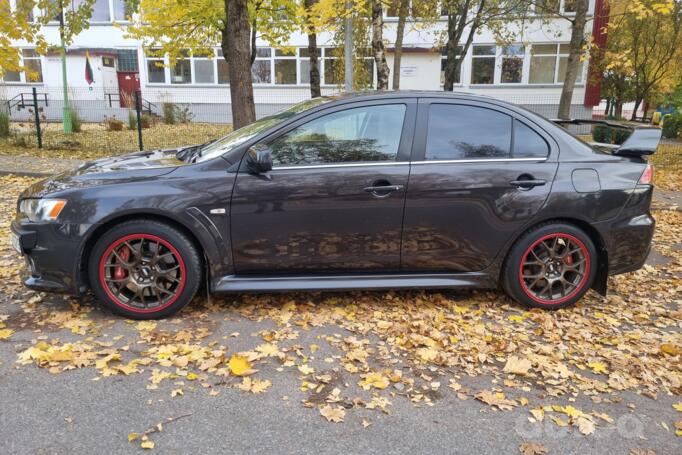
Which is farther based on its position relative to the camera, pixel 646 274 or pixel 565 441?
pixel 646 274

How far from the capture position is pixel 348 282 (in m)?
4.10

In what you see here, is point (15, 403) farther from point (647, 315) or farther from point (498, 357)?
point (647, 315)

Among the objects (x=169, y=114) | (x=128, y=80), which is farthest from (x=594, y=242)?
(x=128, y=80)

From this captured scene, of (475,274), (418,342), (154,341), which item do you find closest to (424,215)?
(475,274)

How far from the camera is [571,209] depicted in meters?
4.15

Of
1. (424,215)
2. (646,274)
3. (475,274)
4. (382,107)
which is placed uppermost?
(382,107)

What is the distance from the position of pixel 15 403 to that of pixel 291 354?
1.58 metres

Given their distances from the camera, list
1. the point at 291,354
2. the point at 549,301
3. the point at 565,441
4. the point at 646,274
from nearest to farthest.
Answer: the point at 565,441
the point at 291,354
the point at 549,301
the point at 646,274

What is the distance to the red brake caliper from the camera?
3.88 meters

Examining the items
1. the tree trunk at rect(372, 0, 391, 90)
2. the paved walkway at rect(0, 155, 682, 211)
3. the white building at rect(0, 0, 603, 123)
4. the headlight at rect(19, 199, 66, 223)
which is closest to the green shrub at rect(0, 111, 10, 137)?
the paved walkway at rect(0, 155, 682, 211)

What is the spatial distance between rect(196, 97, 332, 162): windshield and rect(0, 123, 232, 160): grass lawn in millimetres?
8646

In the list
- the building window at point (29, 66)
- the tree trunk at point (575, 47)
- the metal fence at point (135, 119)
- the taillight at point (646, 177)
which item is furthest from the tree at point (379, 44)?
the building window at point (29, 66)

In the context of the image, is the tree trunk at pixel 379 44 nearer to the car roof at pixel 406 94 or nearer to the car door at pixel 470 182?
the car roof at pixel 406 94

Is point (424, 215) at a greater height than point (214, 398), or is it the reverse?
point (424, 215)
